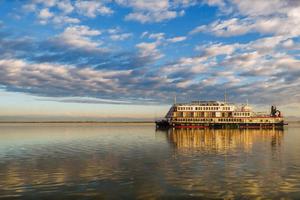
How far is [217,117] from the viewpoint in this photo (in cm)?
13588

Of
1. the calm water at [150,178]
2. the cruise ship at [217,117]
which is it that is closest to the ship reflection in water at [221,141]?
the calm water at [150,178]

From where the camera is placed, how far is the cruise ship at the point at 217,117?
439 ft

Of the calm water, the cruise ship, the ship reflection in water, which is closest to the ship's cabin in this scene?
the cruise ship

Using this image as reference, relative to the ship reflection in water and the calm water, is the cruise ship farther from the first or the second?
the calm water

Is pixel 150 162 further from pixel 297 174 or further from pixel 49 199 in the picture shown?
pixel 49 199

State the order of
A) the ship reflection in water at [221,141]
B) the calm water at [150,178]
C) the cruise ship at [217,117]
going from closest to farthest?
the calm water at [150,178] < the ship reflection in water at [221,141] < the cruise ship at [217,117]

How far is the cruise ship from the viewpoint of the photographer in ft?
439

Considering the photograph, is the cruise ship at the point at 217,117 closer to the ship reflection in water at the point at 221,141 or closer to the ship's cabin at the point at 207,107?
the ship's cabin at the point at 207,107

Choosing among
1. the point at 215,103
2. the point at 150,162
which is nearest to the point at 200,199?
the point at 150,162

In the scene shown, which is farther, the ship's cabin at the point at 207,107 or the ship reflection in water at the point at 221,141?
the ship's cabin at the point at 207,107

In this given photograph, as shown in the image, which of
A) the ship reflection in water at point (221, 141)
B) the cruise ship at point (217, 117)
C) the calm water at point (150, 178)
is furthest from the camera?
the cruise ship at point (217, 117)

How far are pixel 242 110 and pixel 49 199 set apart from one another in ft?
416

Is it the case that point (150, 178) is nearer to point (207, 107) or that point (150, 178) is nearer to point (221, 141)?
point (221, 141)

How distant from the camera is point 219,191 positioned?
2108 centimetres
